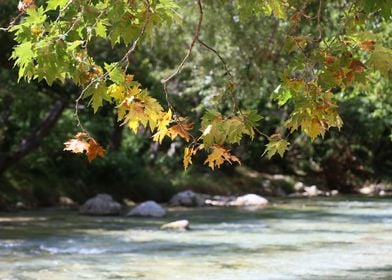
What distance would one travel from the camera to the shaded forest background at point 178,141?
18.0 metres

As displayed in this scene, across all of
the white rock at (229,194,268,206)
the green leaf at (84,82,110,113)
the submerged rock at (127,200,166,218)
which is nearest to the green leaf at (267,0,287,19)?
the green leaf at (84,82,110,113)

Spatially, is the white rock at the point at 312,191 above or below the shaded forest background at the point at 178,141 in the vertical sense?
below

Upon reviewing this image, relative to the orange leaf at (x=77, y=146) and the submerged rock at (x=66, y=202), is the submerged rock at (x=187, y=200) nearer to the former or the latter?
the submerged rock at (x=66, y=202)

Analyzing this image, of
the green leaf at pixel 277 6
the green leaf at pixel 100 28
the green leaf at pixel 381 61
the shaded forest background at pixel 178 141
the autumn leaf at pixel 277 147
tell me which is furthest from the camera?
the shaded forest background at pixel 178 141

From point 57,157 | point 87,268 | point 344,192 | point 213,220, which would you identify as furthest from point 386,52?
point 344,192

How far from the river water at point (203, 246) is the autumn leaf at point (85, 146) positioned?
6.94 meters

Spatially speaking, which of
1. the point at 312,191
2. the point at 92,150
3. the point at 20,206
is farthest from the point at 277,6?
the point at 312,191

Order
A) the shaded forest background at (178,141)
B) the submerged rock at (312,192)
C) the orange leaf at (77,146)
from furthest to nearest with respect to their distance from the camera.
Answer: the submerged rock at (312,192)
the shaded forest background at (178,141)
the orange leaf at (77,146)

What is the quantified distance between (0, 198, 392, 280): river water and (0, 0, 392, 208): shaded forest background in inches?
95.4

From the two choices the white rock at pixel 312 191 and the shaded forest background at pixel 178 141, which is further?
the white rock at pixel 312 191

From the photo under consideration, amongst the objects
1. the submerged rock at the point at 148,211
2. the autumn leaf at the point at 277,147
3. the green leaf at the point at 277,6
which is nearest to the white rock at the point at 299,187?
the submerged rock at the point at 148,211

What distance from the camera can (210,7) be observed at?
60.0 feet

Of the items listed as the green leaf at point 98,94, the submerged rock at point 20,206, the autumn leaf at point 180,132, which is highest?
the green leaf at point 98,94

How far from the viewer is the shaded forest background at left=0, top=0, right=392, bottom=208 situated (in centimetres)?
1805
